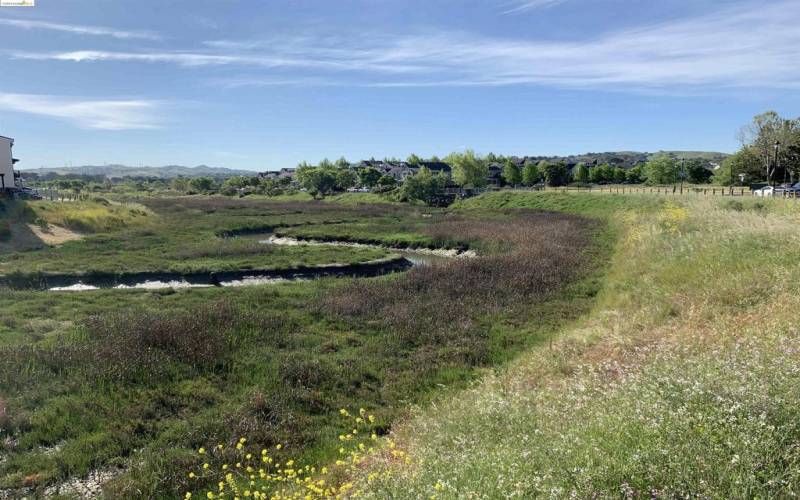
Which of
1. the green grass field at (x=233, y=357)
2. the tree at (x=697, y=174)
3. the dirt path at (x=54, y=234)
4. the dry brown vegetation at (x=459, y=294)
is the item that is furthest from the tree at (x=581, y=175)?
the dirt path at (x=54, y=234)

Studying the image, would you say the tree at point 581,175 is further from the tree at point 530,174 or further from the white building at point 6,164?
the white building at point 6,164

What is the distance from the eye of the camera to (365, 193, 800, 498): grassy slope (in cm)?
418

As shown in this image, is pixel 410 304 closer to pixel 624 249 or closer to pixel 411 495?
pixel 411 495

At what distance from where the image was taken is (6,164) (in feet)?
171

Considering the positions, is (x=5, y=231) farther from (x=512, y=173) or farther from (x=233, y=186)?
(x=233, y=186)

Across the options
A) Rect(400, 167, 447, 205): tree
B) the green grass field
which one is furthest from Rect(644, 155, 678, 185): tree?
the green grass field

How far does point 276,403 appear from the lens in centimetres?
1034

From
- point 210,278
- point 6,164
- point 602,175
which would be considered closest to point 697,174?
point 602,175

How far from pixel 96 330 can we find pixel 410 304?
32.9 ft

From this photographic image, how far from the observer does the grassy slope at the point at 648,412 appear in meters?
4.18

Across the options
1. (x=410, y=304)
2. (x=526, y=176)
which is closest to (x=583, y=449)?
(x=410, y=304)

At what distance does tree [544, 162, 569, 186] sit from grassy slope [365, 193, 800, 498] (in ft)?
308

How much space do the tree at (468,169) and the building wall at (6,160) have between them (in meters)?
69.5

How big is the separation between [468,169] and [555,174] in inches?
796
